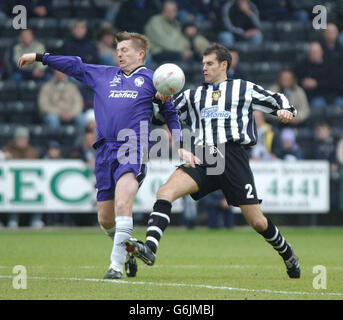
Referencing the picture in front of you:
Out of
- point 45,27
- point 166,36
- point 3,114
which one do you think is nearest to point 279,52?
point 166,36

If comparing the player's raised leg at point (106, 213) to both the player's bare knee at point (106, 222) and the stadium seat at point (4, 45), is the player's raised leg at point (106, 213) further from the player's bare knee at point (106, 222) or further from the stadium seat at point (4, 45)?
the stadium seat at point (4, 45)

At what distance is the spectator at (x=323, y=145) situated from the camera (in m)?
16.1

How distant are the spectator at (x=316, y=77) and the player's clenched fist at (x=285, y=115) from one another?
10.00 meters

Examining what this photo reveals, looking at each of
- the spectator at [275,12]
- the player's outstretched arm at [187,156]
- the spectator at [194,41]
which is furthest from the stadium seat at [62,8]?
the player's outstretched arm at [187,156]

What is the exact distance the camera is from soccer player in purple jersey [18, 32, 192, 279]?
7.47 m

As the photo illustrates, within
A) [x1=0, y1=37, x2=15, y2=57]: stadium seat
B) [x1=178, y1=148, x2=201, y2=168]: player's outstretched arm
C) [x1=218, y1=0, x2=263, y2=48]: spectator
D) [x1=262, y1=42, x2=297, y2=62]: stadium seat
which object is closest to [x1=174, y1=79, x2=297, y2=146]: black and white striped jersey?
[x1=178, y1=148, x2=201, y2=168]: player's outstretched arm

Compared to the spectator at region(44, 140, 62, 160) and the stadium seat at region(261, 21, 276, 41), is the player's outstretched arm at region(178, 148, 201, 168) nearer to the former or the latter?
the spectator at region(44, 140, 62, 160)

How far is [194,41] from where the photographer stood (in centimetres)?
1819

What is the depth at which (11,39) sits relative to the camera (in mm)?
18438

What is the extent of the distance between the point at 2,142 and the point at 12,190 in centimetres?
174

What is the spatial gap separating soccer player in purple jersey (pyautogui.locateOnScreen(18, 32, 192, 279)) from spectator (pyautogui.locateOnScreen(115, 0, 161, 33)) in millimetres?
9896

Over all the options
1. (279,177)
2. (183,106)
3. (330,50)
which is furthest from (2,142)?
(183,106)

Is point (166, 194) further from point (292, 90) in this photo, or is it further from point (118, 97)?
point (292, 90)
